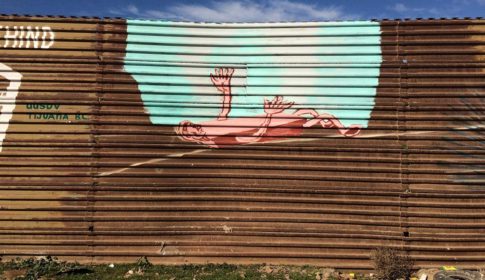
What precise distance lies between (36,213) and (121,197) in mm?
1453

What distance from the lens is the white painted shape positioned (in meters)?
7.05

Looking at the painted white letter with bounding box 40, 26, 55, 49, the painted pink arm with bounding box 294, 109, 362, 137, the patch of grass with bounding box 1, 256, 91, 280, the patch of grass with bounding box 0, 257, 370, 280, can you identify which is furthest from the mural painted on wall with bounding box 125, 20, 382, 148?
the patch of grass with bounding box 1, 256, 91, 280

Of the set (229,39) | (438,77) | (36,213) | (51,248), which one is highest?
(229,39)

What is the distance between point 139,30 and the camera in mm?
7180

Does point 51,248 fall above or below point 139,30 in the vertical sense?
below

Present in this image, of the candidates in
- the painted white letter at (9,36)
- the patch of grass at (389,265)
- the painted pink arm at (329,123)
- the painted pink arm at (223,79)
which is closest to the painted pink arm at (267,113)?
the painted pink arm at (329,123)

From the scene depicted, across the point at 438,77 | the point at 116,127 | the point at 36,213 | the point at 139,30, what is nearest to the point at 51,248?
the point at 36,213

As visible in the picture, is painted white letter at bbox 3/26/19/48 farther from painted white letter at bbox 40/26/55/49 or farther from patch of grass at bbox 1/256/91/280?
patch of grass at bbox 1/256/91/280

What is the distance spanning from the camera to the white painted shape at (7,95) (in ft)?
23.1

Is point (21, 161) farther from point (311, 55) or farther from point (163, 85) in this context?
point (311, 55)

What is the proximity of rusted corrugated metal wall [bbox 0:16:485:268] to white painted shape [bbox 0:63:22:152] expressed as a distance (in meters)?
0.02

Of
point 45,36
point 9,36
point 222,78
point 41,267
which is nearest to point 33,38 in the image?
point 45,36

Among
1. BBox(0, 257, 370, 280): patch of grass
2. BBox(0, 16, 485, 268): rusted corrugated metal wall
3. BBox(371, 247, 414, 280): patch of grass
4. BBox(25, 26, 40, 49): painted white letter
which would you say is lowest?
BBox(0, 257, 370, 280): patch of grass

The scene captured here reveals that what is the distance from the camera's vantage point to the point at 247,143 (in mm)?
7043
